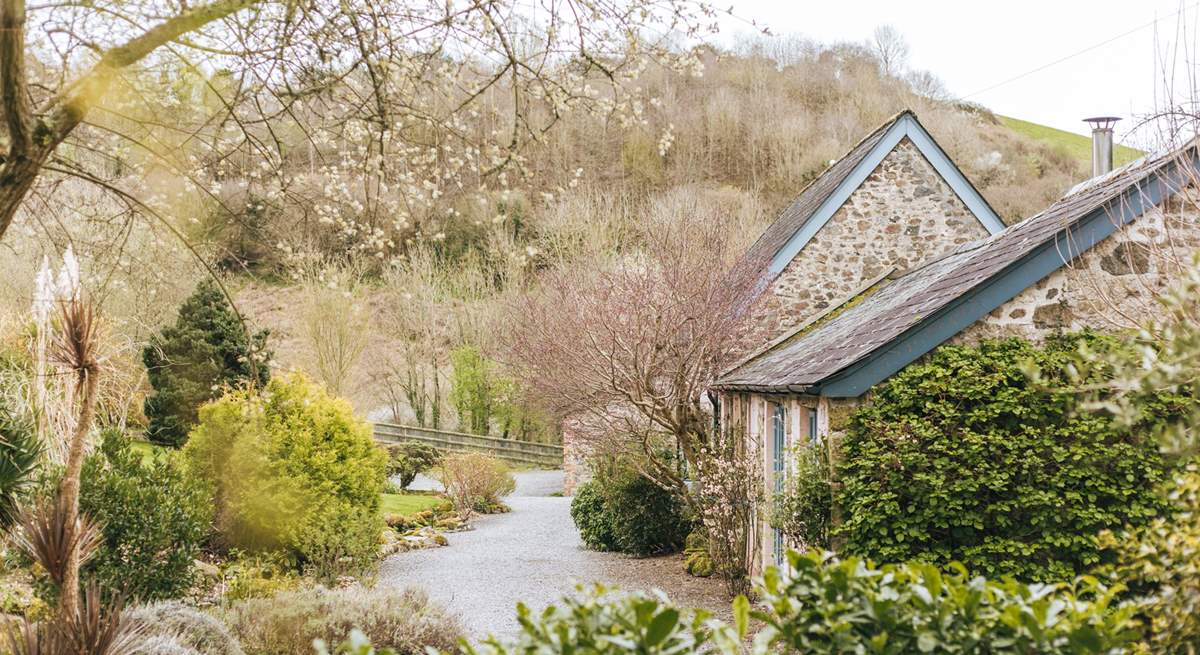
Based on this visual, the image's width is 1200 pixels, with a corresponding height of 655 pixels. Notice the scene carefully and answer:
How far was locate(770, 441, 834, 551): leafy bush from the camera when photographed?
26.2 ft

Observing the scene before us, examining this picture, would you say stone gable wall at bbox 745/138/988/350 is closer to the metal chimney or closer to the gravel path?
the metal chimney

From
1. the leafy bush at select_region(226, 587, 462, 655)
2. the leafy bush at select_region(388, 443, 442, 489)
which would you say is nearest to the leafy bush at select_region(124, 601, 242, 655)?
the leafy bush at select_region(226, 587, 462, 655)

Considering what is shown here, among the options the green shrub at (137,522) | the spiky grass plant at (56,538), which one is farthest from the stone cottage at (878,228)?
the spiky grass plant at (56,538)

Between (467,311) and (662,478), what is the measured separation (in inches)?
778

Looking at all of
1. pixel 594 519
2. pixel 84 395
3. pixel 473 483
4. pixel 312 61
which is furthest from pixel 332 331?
pixel 312 61

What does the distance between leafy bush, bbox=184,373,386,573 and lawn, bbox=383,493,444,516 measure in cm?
659

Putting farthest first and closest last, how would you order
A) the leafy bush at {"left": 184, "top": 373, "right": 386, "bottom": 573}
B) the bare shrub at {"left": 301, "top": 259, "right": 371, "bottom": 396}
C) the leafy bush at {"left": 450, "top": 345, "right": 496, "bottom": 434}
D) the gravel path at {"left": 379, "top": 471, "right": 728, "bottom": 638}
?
the leafy bush at {"left": 450, "top": 345, "right": 496, "bottom": 434} → the bare shrub at {"left": 301, "top": 259, "right": 371, "bottom": 396} → the leafy bush at {"left": 184, "top": 373, "right": 386, "bottom": 573} → the gravel path at {"left": 379, "top": 471, "right": 728, "bottom": 638}

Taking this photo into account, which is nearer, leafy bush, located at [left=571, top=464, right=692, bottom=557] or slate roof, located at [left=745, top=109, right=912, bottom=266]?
slate roof, located at [left=745, top=109, right=912, bottom=266]

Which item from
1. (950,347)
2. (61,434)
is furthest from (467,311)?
(950,347)

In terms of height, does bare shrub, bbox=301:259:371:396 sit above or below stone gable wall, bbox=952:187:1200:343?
above

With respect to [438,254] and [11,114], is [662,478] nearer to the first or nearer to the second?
[11,114]

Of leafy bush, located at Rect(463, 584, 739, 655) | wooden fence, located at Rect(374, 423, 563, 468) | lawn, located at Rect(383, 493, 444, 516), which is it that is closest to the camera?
leafy bush, located at Rect(463, 584, 739, 655)

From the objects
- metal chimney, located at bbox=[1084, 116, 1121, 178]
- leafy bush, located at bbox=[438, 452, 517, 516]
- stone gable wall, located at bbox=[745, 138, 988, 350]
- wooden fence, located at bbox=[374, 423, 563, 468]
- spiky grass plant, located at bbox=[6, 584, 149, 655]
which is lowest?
spiky grass plant, located at bbox=[6, 584, 149, 655]

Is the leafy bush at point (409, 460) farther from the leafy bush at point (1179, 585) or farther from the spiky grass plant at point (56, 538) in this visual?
the leafy bush at point (1179, 585)
